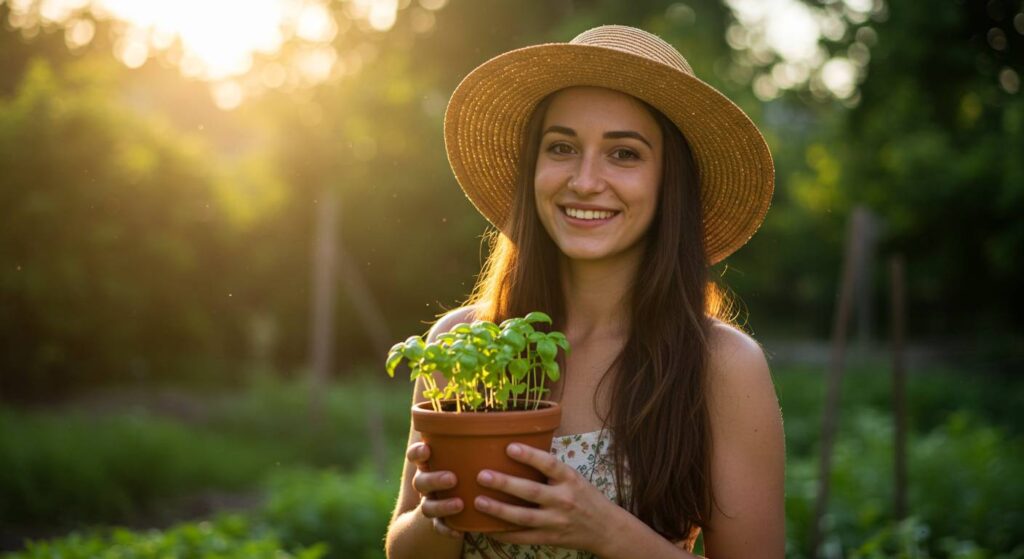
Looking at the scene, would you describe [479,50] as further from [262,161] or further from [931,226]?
[931,226]

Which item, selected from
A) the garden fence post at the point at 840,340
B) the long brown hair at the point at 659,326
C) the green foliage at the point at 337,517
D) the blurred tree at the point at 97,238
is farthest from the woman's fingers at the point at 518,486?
the blurred tree at the point at 97,238

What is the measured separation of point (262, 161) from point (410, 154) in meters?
2.10

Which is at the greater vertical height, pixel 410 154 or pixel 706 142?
pixel 410 154

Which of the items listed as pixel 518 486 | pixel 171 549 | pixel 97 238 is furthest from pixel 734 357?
pixel 97 238

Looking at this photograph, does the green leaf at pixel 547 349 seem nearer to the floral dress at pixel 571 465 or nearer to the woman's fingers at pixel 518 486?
the woman's fingers at pixel 518 486

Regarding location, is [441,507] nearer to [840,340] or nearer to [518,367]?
[518,367]

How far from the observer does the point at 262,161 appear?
45.7 feet

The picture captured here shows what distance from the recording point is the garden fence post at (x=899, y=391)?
16.5ft

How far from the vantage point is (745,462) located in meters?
1.88

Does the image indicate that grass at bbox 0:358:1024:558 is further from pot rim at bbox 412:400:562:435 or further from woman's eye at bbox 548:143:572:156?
pot rim at bbox 412:400:562:435

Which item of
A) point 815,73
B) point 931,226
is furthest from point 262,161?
point 815,73

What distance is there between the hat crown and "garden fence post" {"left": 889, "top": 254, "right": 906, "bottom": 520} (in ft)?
11.9

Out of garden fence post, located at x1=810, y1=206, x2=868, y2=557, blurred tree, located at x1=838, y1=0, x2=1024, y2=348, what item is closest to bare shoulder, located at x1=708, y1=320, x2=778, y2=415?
garden fence post, located at x1=810, y1=206, x2=868, y2=557

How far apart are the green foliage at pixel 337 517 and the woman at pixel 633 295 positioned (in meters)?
2.91
